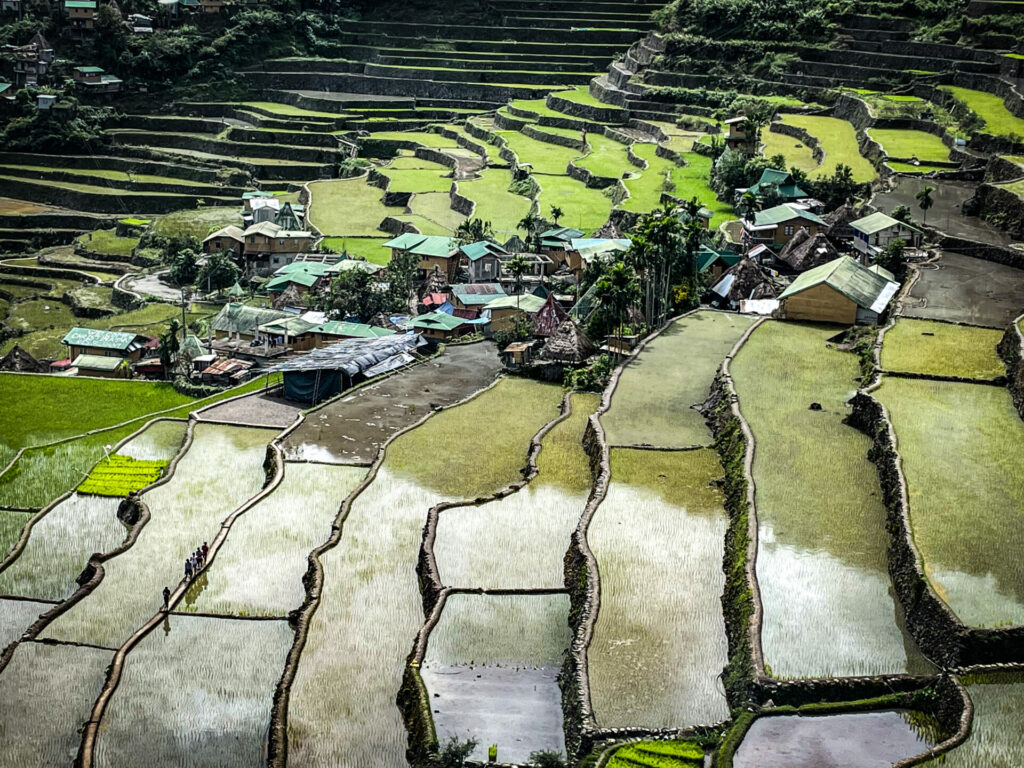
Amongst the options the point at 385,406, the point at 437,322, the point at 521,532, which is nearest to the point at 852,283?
the point at 385,406

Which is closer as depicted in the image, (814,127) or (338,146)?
(814,127)

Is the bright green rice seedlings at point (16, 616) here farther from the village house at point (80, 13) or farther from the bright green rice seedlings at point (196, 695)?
the village house at point (80, 13)

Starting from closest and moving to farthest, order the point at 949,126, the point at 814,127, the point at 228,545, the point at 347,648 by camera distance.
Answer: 1. the point at 347,648
2. the point at 228,545
3. the point at 949,126
4. the point at 814,127

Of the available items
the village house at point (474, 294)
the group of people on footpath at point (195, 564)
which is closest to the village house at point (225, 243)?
the village house at point (474, 294)

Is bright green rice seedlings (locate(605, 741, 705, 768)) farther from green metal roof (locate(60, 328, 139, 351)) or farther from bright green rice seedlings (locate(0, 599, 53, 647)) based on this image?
green metal roof (locate(60, 328, 139, 351))

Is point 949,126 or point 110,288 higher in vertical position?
point 949,126

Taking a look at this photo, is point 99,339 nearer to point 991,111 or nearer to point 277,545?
point 277,545

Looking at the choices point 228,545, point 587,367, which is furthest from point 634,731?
point 587,367

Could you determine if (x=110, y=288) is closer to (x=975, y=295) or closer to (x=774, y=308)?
(x=774, y=308)
